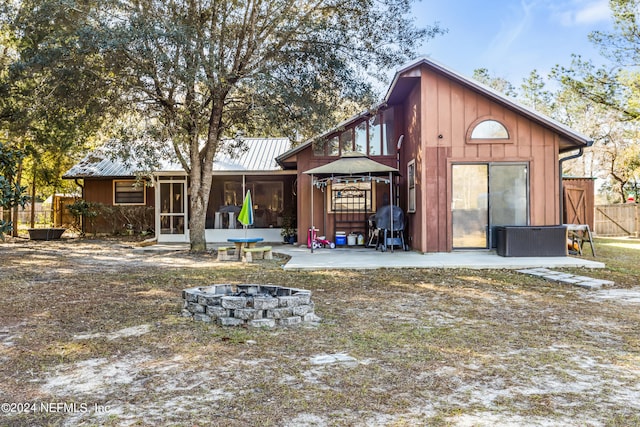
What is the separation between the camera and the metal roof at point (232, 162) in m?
14.3

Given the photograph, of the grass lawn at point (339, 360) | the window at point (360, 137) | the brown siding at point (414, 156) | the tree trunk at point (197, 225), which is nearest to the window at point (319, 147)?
the window at point (360, 137)

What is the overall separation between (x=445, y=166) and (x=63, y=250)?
9.90 m

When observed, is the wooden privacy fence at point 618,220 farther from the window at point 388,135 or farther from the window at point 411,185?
the window at point 411,185

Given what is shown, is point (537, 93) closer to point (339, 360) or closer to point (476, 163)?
point (476, 163)

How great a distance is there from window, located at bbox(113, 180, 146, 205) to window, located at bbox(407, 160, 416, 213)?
1058 cm

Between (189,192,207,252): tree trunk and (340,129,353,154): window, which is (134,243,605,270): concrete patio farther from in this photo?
(340,129,353,154): window

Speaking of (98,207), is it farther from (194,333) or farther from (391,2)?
(194,333)

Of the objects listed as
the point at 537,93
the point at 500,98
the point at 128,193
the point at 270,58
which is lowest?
the point at 128,193

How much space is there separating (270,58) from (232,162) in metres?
5.50

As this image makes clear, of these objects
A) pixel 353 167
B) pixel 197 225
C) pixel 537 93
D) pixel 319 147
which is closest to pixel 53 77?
pixel 197 225

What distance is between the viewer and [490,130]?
9898 millimetres

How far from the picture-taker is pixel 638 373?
119 inches

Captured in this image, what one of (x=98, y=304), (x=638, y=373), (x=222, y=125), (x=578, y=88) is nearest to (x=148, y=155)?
(x=222, y=125)

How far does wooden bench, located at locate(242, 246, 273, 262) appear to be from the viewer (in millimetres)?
9852
